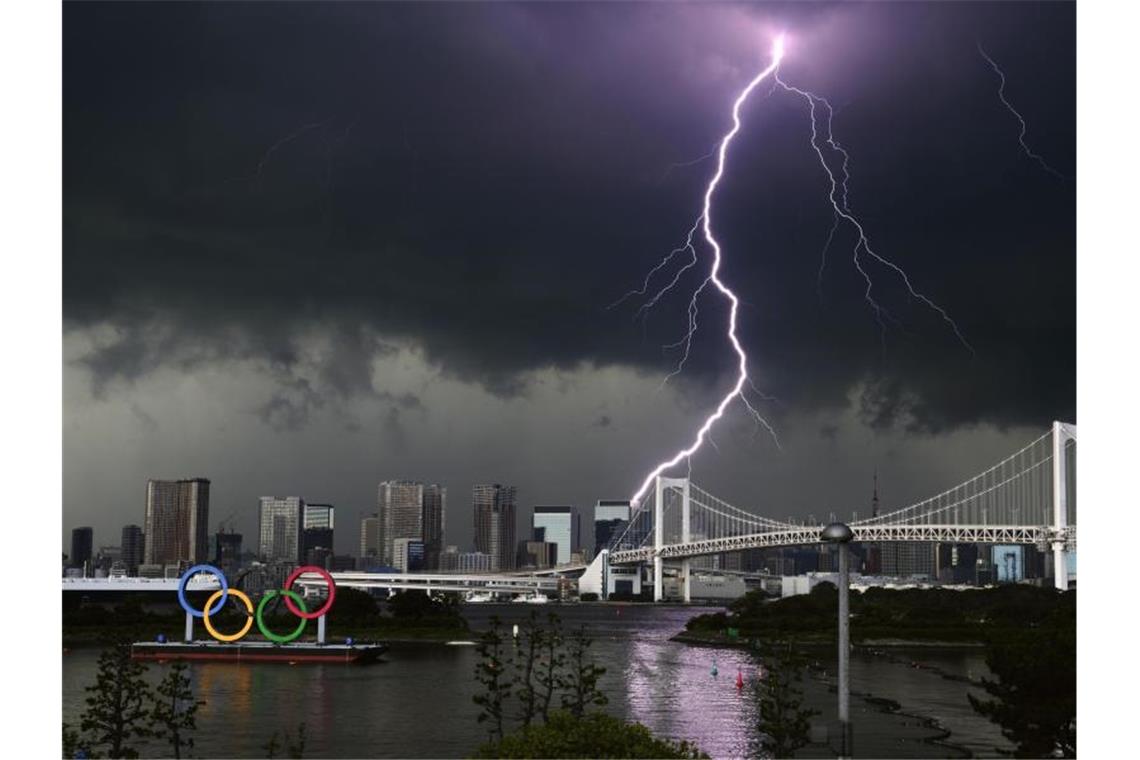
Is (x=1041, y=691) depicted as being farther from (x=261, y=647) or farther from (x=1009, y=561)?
(x=1009, y=561)

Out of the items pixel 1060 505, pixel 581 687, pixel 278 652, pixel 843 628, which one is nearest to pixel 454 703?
pixel 581 687

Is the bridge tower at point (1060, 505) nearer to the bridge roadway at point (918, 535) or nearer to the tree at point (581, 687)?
the bridge roadway at point (918, 535)

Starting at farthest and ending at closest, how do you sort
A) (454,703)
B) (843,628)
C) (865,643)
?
(865,643) < (454,703) < (843,628)

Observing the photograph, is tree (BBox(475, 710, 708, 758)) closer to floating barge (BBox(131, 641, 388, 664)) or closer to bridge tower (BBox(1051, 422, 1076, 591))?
floating barge (BBox(131, 641, 388, 664))

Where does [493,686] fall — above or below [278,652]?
above

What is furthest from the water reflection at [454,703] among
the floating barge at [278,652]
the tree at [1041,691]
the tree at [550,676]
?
the tree at [1041,691]

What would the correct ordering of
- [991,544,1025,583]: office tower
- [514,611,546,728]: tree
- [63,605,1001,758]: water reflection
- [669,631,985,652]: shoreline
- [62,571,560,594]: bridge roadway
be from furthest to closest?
1. [991,544,1025,583]: office tower
2. [62,571,560,594]: bridge roadway
3. [669,631,985,652]: shoreline
4. [63,605,1001,758]: water reflection
5. [514,611,546,728]: tree

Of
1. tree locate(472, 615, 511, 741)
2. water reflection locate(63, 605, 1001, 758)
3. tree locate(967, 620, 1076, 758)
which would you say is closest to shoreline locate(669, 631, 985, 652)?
water reflection locate(63, 605, 1001, 758)
